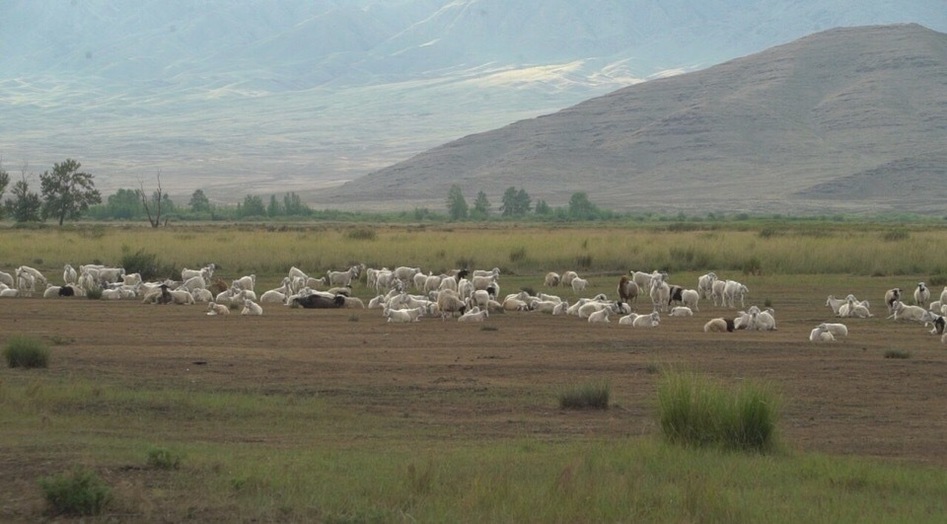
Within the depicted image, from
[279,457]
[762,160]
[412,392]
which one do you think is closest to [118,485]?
[279,457]

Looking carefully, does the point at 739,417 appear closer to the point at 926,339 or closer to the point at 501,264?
the point at 926,339

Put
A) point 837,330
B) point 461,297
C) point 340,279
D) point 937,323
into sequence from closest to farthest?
point 837,330, point 937,323, point 461,297, point 340,279

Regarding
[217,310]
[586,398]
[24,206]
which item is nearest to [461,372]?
[586,398]

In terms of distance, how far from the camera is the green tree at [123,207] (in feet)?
386

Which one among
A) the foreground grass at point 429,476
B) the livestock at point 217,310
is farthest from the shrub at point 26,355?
the livestock at point 217,310

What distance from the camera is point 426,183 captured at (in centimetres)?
17138

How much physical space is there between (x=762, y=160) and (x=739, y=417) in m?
149

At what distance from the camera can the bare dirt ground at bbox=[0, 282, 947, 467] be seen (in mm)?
Result: 14320

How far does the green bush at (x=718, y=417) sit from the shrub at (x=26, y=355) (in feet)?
29.6

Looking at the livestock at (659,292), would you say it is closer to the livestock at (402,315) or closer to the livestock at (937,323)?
the livestock at (402,315)

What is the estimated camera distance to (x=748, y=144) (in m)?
161

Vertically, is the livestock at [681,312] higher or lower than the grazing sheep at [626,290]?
lower

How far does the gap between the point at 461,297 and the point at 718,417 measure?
17247 millimetres

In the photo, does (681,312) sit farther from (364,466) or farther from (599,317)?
(364,466)
